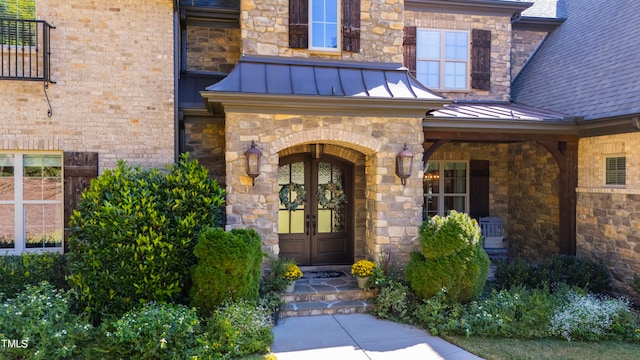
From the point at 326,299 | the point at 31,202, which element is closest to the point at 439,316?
the point at 326,299

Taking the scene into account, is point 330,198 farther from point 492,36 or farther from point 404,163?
point 492,36

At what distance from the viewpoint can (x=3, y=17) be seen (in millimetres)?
7059

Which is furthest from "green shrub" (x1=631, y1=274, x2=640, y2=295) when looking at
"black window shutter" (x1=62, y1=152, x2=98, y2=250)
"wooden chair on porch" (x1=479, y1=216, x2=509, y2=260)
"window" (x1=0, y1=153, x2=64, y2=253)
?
"window" (x1=0, y1=153, x2=64, y2=253)

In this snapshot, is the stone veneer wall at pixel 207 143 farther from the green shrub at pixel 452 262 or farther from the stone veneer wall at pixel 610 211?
the stone veneer wall at pixel 610 211

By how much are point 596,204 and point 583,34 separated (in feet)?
14.4

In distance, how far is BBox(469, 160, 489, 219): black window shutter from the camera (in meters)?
10.8

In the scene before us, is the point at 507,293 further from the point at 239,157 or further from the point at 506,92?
the point at 506,92

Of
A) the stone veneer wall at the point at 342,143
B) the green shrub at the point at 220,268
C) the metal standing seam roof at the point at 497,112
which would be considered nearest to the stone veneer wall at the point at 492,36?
the metal standing seam roof at the point at 497,112

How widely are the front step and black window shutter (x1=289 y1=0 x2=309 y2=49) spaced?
14.6 feet

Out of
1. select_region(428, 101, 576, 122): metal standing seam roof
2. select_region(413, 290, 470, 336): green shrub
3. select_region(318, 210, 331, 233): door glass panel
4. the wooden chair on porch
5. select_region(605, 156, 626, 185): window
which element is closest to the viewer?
select_region(413, 290, 470, 336): green shrub

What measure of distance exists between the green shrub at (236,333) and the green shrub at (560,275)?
14.9 ft

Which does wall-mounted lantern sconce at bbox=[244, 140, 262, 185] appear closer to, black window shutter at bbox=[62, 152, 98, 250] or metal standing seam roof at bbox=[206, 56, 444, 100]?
metal standing seam roof at bbox=[206, 56, 444, 100]

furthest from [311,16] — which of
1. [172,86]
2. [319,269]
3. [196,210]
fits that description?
[319,269]

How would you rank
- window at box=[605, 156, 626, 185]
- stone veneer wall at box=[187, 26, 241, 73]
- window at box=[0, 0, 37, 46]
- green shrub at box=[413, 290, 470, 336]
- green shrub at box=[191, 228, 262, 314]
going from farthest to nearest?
1. stone veneer wall at box=[187, 26, 241, 73]
2. window at box=[605, 156, 626, 185]
3. window at box=[0, 0, 37, 46]
4. green shrub at box=[413, 290, 470, 336]
5. green shrub at box=[191, 228, 262, 314]
